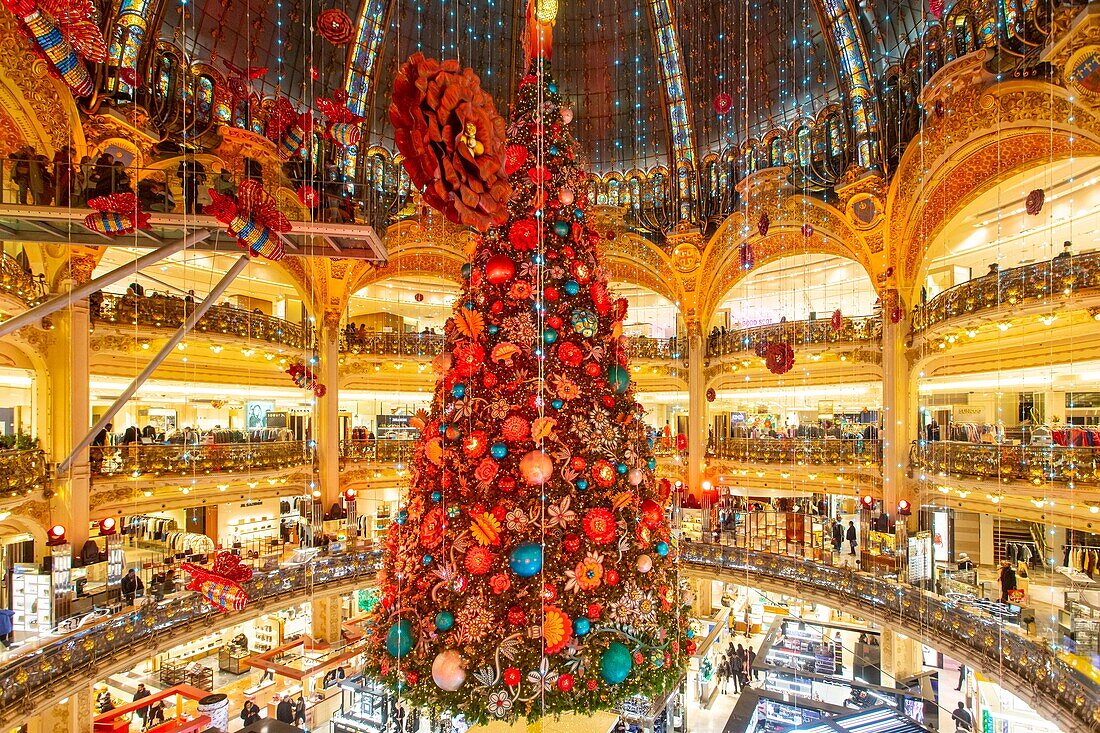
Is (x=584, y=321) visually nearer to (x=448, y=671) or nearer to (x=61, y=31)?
(x=448, y=671)

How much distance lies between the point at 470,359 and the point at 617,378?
119cm

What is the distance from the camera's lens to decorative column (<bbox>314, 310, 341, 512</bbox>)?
54.9 feet

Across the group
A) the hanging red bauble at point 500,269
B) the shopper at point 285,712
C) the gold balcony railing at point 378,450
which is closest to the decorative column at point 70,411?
the shopper at point 285,712

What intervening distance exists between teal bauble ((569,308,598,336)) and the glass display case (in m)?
A: 7.51

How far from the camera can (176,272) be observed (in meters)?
15.5

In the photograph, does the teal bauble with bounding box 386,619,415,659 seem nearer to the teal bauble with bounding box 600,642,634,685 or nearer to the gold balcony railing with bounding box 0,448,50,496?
the teal bauble with bounding box 600,642,634,685

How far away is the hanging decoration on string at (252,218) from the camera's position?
3.81 metres

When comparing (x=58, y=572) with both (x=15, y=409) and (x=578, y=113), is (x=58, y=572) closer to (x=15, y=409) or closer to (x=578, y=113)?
(x=15, y=409)

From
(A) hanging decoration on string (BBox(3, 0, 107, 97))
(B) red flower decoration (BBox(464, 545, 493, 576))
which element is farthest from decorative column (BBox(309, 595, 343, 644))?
(A) hanging decoration on string (BBox(3, 0, 107, 97))

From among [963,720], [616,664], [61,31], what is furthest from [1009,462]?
[61,31]

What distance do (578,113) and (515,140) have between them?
13.5m

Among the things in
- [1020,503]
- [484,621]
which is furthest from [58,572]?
[1020,503]

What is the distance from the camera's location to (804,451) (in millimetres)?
15648

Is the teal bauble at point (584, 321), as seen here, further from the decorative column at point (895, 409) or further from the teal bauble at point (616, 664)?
the decorative column at point (895, 409)
